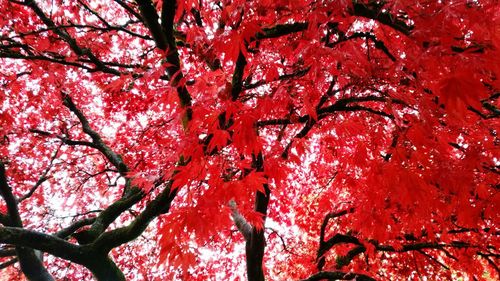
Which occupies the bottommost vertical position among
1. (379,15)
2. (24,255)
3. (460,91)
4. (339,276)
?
(460,91)

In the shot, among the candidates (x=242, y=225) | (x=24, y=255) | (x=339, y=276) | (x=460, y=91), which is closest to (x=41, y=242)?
(x=24, y=255)

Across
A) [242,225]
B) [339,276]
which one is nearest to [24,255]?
[242,225]

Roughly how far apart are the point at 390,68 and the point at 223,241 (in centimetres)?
927

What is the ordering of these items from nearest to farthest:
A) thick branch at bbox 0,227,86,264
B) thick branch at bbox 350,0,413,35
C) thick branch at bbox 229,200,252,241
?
thick branch at bbox 350,0,413,35 → thick branch at bbox 0,227,86,264 → thick branch at bbox 229,200,252,241

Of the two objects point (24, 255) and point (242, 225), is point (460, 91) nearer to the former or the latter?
point (242, 225)

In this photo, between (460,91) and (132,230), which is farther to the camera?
(132,230)

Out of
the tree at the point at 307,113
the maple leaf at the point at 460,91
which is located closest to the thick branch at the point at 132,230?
the tree at the point at 307,113

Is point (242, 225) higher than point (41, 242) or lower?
higher

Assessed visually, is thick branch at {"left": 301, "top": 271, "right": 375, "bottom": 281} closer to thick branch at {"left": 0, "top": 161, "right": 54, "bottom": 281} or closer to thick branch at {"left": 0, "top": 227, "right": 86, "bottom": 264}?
thick branch at {"left": 0, "top": 227, "right": 86, "bottom": 264}

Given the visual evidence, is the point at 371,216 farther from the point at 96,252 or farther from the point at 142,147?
the point at 142,147

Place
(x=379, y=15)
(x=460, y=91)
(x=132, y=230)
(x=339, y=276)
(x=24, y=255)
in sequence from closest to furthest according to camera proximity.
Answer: (x=460, y=91), (x=379, y=15), (x=132, y=230), (x=339, y=276), (x=24, y=255)

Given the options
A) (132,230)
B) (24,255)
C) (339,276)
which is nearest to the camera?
(132,230)

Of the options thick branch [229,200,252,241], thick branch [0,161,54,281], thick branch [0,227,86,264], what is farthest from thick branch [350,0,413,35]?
thick branch [0,161,54,281]

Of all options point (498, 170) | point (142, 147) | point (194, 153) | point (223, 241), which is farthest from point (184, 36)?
point (223, 241)
